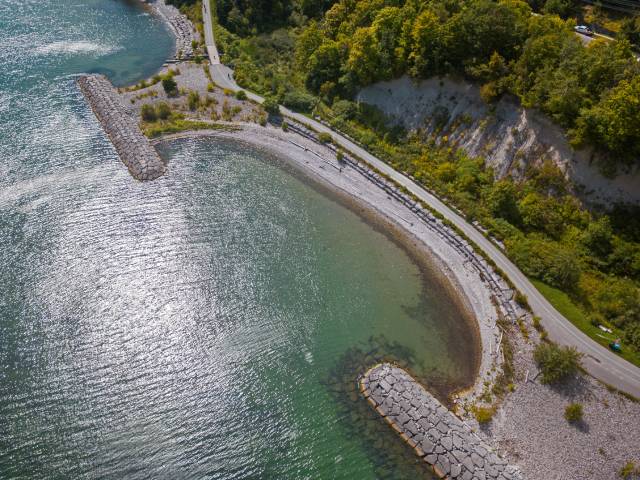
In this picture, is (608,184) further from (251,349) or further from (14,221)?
(14,221)

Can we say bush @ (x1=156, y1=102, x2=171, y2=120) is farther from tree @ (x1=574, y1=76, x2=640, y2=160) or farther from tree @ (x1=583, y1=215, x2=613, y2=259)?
tree @ (x1=583, y1=215, x2=613, y2=259)

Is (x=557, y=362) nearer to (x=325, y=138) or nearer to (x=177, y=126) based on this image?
(x=325, y=138)

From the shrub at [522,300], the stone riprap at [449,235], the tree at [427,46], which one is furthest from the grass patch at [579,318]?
the tree at [427,46]

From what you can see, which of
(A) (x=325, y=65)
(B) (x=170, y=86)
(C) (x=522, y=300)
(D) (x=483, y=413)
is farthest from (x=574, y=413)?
(B) (x=170, y=86)

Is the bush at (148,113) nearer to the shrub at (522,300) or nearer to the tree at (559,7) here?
the shrub at (522,300)

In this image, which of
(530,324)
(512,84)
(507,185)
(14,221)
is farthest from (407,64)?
(14,221)
